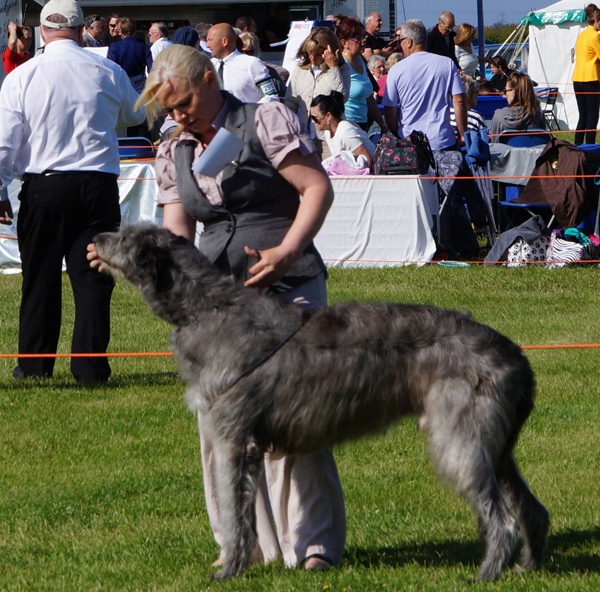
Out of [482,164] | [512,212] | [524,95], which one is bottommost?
[512,212]

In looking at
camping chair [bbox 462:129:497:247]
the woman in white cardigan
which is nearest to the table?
camping chair [bbox 462:129:497:247]

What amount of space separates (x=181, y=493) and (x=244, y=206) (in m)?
1.86

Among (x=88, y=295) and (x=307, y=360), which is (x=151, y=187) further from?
(x=307, y=360)

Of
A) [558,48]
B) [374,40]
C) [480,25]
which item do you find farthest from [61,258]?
[480,25]

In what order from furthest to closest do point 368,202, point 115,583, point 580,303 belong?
1. point 368,202
2. point 580,303
3. point 115,583

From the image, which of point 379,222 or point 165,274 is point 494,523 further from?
point 379,222

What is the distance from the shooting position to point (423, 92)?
448 inches

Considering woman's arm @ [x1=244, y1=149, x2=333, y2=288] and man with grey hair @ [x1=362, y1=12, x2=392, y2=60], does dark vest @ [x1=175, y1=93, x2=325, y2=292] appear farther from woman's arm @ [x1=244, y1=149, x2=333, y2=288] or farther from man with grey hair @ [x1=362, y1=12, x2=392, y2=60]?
man with grey hair @ [x1=362, y1=12, x2=392, y2=60]

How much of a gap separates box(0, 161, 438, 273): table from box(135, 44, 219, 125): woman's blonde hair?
6994 mm

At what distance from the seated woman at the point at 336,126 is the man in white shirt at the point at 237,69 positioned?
3.32 ft

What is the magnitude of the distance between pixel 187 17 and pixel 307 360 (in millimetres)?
19144

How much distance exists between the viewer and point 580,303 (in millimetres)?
9242

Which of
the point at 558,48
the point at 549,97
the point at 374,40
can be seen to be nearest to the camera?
the point at 374,40

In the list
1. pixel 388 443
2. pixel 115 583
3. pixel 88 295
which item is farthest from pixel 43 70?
pixel 115 583
